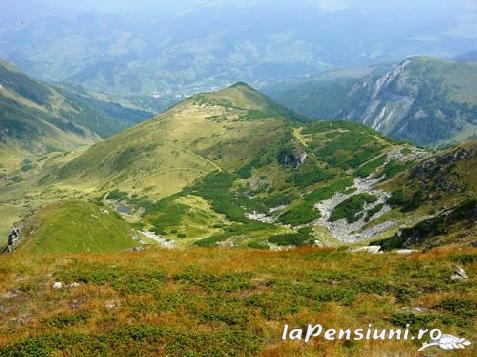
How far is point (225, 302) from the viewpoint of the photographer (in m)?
24.6

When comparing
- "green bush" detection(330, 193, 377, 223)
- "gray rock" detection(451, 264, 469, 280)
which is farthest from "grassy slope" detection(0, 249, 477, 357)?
"green bush" detection(330, 193, 377, 223)

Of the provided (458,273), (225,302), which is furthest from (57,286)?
(458,273)

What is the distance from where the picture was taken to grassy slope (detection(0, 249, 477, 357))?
20203 millimetres

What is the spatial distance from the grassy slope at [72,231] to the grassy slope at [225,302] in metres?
74.0

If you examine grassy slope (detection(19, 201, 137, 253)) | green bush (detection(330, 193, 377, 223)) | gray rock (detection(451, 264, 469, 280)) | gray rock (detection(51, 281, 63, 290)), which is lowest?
green bush (detection(330, 193, 377, 223))

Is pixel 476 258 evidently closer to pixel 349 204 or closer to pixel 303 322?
pixel 303 322

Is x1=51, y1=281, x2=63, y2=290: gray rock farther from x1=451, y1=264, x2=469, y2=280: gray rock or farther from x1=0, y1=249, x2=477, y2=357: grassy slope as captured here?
x1=451, y1=264, x2=469, y2=280: gray rock

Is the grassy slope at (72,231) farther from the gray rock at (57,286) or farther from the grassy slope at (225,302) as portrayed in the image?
the gray rock at (57,286)

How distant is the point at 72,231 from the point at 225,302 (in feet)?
313

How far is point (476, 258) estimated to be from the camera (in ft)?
96.8

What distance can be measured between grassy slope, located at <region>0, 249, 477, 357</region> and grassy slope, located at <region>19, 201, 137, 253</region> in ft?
243

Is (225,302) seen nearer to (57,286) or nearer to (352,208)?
(57,286)

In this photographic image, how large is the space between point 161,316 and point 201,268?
7.84 meters

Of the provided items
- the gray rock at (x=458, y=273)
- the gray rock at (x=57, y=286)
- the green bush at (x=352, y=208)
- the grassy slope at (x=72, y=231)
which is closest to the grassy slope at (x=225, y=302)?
the gray rock at (x=458, y=273)
